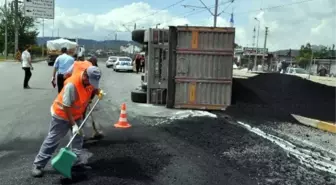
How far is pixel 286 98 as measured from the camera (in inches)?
513

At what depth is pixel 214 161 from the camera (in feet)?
19.3

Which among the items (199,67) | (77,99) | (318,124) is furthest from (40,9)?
(77,99)

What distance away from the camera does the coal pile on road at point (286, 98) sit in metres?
10.9

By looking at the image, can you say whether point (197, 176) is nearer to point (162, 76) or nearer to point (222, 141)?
point (222, 141)

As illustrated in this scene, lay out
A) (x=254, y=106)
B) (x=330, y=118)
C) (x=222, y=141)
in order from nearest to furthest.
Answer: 1. (x=222, y=141)
2. (x=330, y=118)
3. (x=254, y=106)

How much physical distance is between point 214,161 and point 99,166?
5.62 ft

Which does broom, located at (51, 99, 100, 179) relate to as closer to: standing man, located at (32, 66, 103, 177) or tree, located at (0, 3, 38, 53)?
standing man, located at (32, 66, 103, 177)

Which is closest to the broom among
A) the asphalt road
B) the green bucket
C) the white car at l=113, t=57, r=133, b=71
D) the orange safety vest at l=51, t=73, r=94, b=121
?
the green bucket

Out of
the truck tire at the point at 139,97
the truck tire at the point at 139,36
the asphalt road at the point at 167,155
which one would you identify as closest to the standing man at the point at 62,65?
the asphalt road at the point at 167,155

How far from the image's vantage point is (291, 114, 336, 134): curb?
901cm

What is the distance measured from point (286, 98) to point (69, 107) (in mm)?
9687

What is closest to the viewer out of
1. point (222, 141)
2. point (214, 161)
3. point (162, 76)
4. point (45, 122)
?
point (214, 161)

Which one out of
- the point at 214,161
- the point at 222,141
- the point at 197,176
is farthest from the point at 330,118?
the point at 197,176

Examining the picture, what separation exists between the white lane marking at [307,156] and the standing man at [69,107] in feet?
11.3
